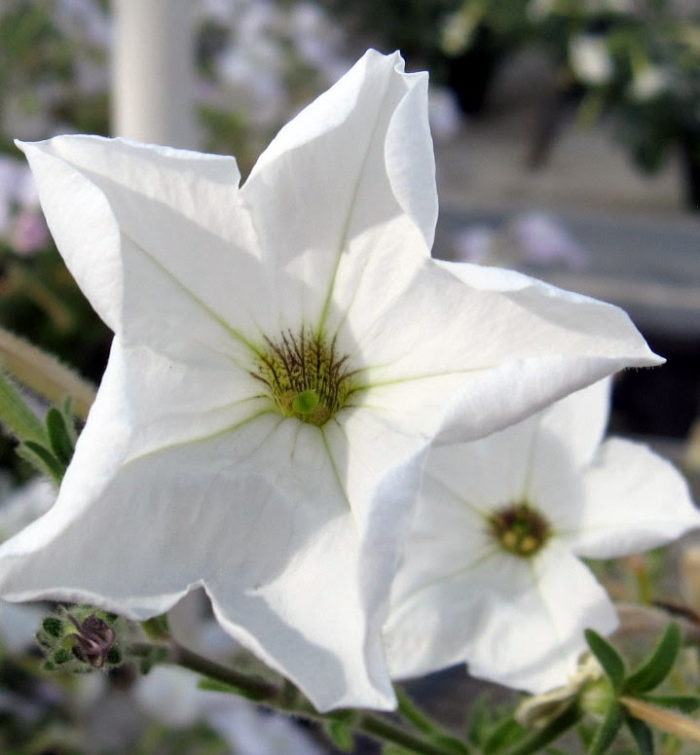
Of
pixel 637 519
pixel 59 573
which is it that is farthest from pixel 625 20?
pixel 59 573

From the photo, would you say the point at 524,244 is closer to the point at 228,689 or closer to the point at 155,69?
the point at 155,69

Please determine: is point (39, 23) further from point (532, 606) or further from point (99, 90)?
point (532, 606)

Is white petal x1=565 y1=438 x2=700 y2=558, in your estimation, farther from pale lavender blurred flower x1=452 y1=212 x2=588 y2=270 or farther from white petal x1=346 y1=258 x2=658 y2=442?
pale lavender blurred flower x1=452 y1=212 x2=588 y2=270

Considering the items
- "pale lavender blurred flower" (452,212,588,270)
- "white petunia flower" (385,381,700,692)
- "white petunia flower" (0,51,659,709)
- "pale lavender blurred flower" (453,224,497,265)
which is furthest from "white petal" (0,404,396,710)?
"pale lavender blurred flower" (452,212,588,270)

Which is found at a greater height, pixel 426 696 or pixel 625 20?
pixel 625 20

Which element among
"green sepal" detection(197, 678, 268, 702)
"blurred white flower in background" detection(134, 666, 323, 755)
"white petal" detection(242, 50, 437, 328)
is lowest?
"blurred white flower in background" detection(134, 666, 323, 755)
